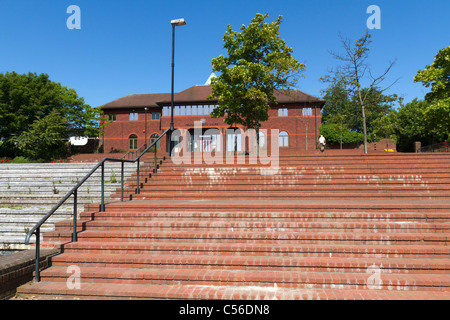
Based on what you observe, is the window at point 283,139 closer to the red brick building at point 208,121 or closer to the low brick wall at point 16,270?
the red brick building at point 208,121

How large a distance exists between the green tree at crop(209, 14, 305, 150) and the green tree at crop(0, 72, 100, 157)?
2646 centimetres

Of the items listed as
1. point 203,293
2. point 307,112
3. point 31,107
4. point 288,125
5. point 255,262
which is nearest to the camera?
point 203,293

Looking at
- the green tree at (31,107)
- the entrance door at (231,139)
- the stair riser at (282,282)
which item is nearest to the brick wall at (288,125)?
the entrance door at (231,139)

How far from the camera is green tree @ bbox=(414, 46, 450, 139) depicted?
18.5 meters

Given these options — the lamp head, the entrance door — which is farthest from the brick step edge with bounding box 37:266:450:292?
the entrance door

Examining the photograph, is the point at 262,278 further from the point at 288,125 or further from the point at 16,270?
the point at 288,125

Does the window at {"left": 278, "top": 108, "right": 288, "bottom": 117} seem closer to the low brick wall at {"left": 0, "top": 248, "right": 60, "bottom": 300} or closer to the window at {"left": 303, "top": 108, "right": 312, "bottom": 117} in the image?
the window at {"left": 303, "top": 108, "right": 312, "bottom": 117}

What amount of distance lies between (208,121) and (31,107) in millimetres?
24070

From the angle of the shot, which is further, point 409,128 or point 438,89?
point 409,128

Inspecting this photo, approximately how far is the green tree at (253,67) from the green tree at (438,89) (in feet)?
29.9

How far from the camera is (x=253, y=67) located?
694 inches

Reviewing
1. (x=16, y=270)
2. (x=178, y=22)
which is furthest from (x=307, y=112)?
(x=16, y=270)
